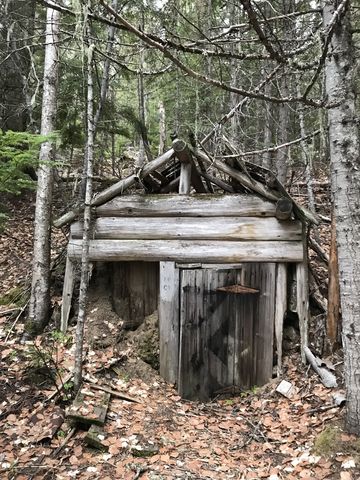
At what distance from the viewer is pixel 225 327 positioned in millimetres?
6699

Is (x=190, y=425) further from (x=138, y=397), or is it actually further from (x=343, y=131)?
(x=343, y=131)

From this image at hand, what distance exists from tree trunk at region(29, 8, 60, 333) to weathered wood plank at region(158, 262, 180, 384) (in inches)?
82.6

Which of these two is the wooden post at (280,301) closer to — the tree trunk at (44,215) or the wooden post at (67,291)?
Result: the wooden post at (67,291)

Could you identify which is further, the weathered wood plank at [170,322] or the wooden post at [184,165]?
the weathered wood plank at [170,322]

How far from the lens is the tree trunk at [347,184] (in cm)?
395

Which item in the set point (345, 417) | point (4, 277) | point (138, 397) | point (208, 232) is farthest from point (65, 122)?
point (345, 417)

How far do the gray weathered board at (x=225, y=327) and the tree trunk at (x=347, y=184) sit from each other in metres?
2.30

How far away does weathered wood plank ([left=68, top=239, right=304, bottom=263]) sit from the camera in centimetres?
653

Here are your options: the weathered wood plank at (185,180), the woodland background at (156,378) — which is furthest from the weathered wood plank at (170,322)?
the weathered wood plank at (185,180)

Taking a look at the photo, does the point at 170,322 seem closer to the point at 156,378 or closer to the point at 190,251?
the point at 156,378

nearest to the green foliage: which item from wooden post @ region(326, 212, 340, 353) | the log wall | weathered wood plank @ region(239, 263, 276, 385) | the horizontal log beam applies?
the horizontal log beam

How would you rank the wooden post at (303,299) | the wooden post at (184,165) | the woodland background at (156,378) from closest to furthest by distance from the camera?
the woodland background at (156,378)
the wooden post at (184,165)
the wooden post at (303,299)

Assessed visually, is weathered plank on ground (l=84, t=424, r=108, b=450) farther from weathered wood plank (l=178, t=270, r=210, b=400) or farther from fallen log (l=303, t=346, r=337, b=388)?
fallen log (l=303, t=346, r=337, b=388)

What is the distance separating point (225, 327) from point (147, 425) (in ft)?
6.92
